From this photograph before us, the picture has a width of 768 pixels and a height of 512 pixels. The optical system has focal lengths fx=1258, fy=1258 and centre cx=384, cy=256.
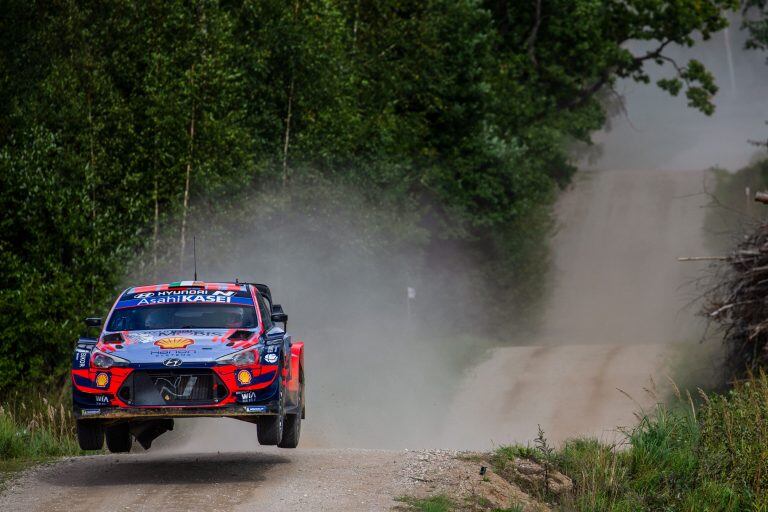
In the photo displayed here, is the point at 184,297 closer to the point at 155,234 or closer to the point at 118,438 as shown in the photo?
the point at 118,438

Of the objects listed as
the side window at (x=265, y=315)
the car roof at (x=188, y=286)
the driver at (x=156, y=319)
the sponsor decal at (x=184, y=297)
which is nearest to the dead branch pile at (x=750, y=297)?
the side window at (x=265, y=315)

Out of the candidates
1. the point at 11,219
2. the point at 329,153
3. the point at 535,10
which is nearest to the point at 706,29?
the point at 535,10

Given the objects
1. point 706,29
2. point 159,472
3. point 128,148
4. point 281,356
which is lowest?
point 159,472

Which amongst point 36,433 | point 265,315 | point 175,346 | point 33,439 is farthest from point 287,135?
point 175,346

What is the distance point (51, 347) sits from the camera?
982 inches

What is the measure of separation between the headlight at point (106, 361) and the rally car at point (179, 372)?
1 cm

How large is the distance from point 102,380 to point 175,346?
0.83 meters

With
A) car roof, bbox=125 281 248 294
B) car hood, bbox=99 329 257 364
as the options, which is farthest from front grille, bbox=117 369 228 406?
car roof, bbox=125 281 248 294

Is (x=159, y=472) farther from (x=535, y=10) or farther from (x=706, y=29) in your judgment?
(x=706, y=29)

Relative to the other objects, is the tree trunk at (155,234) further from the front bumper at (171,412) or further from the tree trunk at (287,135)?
the front bumper at (171,412)

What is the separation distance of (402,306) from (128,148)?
14.1 m

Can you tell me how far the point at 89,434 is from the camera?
45.1 ft

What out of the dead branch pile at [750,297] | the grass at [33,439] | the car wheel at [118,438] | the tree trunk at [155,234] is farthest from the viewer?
the tree trunk at [155,234]

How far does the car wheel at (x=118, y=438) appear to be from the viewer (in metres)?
15.0
